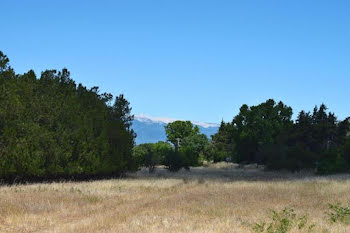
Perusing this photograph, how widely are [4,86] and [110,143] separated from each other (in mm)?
11602

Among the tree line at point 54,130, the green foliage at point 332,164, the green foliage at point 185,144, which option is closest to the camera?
the tree line at point 54,130

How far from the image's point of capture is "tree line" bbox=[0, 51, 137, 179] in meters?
27.5

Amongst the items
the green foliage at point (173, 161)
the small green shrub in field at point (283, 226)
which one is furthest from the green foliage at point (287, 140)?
the small green shrub in field at point (283, 226)

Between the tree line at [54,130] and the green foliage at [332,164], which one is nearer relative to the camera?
the tree line at [54,130]

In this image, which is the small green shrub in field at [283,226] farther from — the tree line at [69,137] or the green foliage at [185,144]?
the green foliage at [185,144]

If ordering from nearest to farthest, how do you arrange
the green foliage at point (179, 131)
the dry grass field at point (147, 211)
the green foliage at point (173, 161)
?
the dry grass field at point (147, 211)
the green foliage at point (173, 161)
the green foliage at point (179, 131)

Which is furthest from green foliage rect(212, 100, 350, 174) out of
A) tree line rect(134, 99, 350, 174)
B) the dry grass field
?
the dry grass field

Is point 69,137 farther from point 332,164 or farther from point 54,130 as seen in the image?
point 332,164

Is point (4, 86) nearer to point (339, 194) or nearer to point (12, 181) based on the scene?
point (12, 181)

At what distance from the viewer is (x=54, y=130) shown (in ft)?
104

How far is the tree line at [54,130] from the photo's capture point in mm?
27516

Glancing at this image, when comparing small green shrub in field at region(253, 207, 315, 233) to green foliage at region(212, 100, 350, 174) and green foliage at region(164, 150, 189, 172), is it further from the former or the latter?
green foliage at region(164, 150, 189, 172)

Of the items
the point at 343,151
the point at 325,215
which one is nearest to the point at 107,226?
the point at 325,215

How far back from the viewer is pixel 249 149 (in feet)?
257
